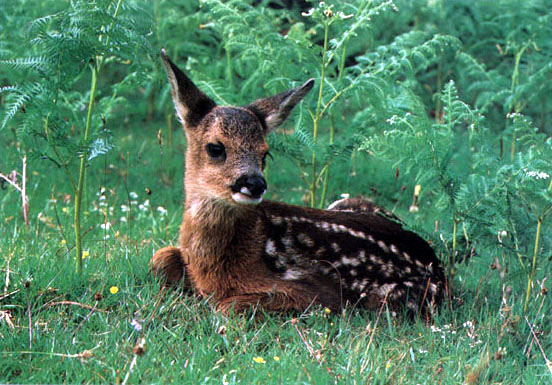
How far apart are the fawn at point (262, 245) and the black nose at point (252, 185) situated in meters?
0.11

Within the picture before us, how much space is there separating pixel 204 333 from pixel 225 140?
128 cm

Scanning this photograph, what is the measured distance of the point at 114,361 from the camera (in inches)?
145

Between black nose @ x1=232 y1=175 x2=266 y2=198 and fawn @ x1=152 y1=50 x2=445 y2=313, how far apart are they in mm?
110

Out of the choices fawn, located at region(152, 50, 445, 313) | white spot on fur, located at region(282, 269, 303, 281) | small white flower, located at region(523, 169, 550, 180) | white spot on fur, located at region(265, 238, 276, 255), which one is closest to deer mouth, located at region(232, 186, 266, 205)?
fawn, located at region(152, 50, 445, 313)

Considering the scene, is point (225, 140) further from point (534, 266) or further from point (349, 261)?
point (534, 266)

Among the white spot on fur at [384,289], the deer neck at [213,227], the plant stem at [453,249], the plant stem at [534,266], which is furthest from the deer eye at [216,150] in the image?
the plant stem at [534,266]

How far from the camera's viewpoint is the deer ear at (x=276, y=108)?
5113mm

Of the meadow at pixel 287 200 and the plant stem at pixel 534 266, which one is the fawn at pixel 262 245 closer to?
the meadow at pixel 287 200

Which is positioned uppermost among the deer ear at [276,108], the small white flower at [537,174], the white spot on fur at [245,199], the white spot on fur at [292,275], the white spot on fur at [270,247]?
the deer ear at [276,108]

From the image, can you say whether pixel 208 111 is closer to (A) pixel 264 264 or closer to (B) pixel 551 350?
(A) pixel 264 264

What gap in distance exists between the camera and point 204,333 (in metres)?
4.34

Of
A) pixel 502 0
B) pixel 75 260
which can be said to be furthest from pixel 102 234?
pixel 502 0

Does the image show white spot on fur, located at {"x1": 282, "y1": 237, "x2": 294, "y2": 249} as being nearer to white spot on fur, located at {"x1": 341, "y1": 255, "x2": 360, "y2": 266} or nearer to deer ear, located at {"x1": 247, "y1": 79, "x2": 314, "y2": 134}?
white spot on fur, located at {"x1": 341, "y1": 255, "x2": 360, "y2": 266}

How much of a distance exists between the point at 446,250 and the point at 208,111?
1.92 meters
